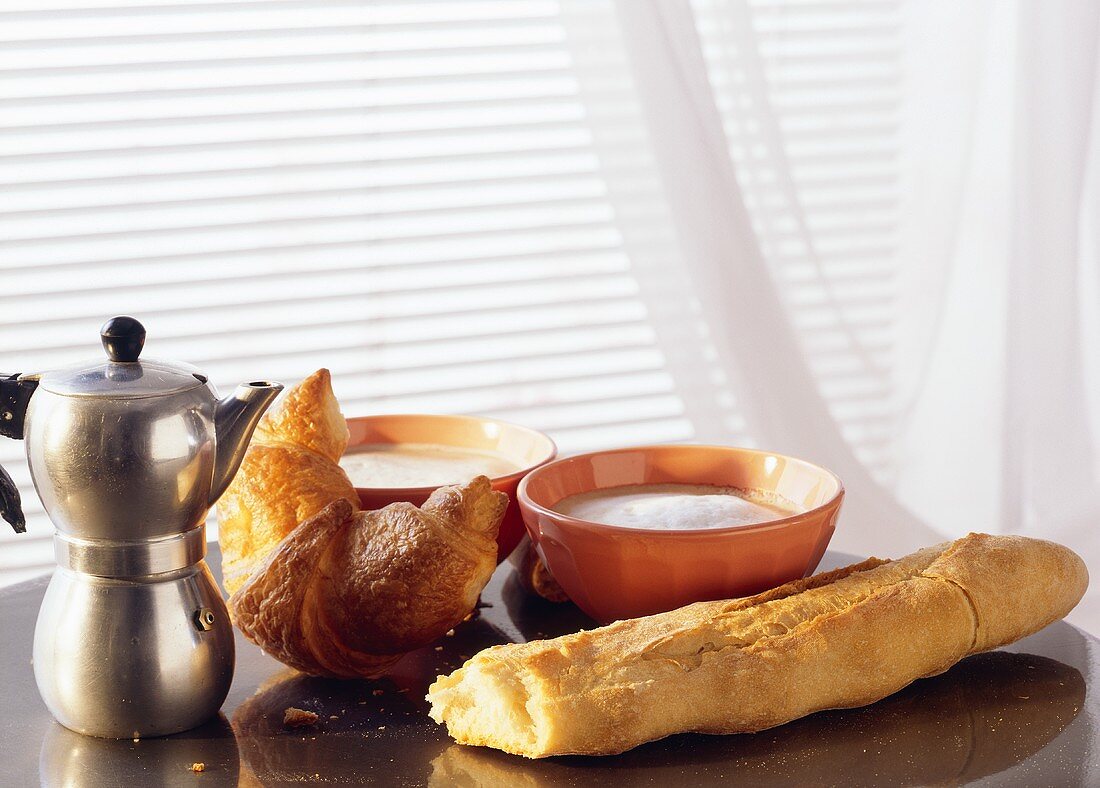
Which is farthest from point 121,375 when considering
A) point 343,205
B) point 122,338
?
point 343,205

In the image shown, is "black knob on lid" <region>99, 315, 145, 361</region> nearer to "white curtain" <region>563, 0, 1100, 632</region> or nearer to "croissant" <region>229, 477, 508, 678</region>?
"croissant" <region>229, 477, 508, 678</region>

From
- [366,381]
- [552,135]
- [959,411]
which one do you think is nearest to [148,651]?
[366,381]

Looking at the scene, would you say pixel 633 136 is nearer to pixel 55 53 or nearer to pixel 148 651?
pixel 55 53

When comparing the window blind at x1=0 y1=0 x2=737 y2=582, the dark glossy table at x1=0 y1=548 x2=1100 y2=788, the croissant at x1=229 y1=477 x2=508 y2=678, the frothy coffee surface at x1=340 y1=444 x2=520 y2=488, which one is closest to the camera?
the dark glossy table at x1=0 y1=548 x2=1100 y2=788

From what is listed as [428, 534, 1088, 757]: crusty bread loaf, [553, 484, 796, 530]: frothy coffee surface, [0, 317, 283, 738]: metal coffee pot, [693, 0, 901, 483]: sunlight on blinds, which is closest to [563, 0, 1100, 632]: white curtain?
[693, 0, 901, 483]: sunlight on blinds

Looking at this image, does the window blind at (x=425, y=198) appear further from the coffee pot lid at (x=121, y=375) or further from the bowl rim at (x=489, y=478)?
the coffee pot lid at (x=121, y=375)
